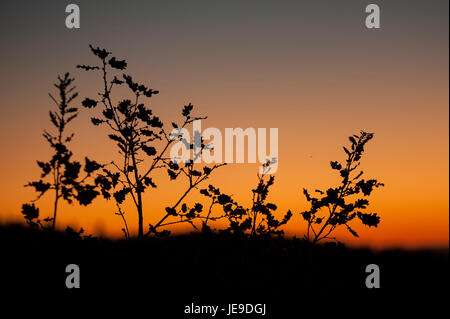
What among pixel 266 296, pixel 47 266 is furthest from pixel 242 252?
pixel 47 266

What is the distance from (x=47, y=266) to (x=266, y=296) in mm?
6271

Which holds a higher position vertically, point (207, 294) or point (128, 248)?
point (128, 248)

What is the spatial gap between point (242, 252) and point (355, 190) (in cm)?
397

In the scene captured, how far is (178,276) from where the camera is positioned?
541 inches

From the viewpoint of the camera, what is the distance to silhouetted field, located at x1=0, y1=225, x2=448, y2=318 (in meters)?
11.8

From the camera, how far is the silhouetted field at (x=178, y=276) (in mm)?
11758

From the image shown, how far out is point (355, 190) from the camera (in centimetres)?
1330

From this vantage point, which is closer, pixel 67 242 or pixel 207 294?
pixel 67 242
